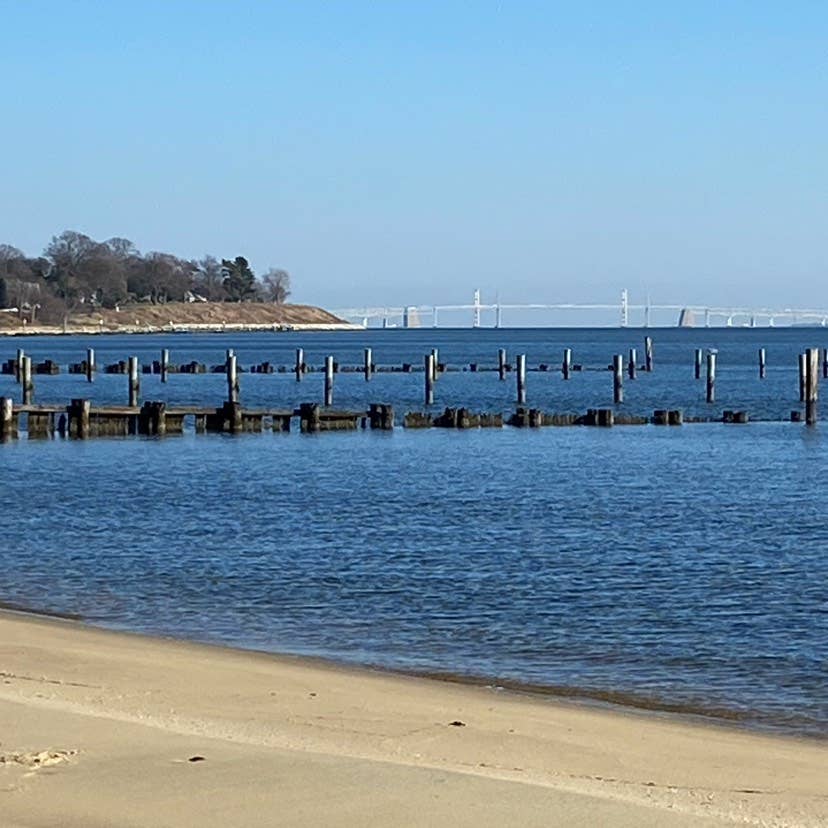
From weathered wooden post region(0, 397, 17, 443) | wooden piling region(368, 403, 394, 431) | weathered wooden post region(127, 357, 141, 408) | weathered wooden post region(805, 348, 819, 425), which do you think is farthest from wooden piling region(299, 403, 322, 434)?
weathered wooden post region(805, 348, 819, 425)

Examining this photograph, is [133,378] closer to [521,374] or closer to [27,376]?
[27,376]

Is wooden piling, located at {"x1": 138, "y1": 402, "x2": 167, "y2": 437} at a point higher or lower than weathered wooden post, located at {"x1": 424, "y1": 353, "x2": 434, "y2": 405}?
lower

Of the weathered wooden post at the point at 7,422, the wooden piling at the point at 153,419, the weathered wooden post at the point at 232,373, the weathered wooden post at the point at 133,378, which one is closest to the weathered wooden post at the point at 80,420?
the weathered wooden post at the point at 7,422

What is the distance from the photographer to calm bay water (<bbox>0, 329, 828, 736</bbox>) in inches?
629

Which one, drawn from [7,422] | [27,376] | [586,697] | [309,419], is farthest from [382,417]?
[586,697]

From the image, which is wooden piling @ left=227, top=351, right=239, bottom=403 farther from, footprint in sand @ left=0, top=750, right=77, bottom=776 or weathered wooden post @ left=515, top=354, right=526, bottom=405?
footprint in sand @ left=0, top=750, right=77, bottom=776

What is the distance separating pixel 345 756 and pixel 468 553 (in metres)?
13.0

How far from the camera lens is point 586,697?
14.1 m

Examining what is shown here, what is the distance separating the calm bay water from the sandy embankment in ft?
5.09

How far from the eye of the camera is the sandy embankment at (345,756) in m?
9.17

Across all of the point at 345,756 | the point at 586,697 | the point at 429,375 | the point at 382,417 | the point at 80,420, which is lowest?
the point at 586,697

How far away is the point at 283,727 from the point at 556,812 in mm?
3279

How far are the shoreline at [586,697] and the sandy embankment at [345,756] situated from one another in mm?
234

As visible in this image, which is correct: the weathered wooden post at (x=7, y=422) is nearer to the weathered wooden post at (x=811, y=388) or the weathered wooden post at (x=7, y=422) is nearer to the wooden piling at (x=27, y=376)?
the wooden piling at (x=27, y=376)
